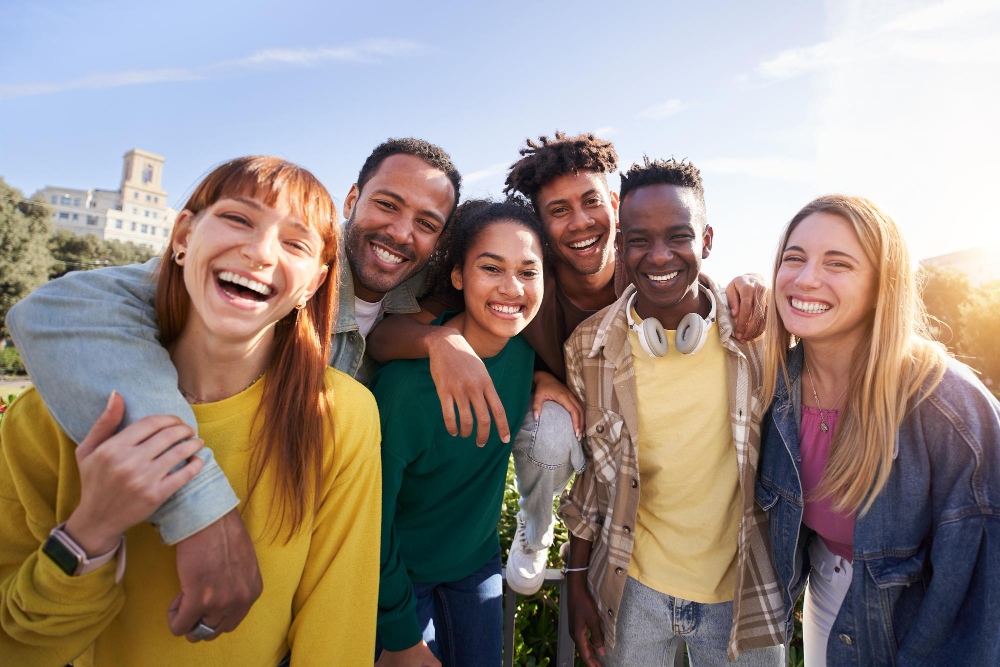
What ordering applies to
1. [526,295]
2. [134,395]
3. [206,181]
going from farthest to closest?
[526,295] → [206,181] → [134,395]

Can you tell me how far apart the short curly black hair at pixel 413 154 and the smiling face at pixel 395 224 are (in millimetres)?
49

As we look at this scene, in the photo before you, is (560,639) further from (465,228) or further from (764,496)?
(465,228)

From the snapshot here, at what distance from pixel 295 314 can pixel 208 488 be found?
73 cm

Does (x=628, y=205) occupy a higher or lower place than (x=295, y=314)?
higher

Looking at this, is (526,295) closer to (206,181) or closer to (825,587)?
(206,181)

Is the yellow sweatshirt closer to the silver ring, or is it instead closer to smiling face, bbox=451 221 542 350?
the silver ring

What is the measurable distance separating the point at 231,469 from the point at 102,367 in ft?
1.72

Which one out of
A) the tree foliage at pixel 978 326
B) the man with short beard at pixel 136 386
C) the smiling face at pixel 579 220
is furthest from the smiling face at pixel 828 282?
the tree foliage at pixel 978 326

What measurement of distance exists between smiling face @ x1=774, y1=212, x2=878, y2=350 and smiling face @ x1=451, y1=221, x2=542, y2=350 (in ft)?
3.92

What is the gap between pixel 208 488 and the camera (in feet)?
5.17

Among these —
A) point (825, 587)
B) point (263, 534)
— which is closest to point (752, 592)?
point (825, 587)

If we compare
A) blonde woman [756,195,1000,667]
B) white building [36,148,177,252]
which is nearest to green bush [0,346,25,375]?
blonde woman [756,195,1000,667]

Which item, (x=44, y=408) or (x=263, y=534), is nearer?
(x=44, y=408)

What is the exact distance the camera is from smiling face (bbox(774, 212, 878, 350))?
232 centimetres
